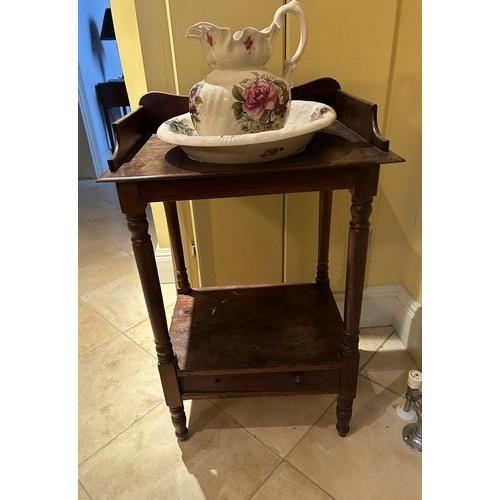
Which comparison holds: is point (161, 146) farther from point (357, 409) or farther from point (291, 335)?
point (357, 409)

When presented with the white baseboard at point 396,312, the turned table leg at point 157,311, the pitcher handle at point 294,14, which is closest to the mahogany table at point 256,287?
the turned table leg at point 157,311

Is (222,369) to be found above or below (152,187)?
below

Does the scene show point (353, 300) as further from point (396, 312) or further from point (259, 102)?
point (396, 312)

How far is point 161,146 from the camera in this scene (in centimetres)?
77

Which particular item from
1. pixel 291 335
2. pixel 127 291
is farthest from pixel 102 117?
pixel 291 335

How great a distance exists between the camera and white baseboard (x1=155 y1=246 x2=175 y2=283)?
1.52 metres

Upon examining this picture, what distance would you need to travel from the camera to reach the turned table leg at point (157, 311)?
0.68 m

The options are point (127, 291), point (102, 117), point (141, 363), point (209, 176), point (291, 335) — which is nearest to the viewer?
point (209, 176)

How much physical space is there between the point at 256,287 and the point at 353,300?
0.37m

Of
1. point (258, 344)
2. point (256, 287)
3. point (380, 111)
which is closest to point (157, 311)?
point (258, 344)

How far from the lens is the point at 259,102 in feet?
2.06

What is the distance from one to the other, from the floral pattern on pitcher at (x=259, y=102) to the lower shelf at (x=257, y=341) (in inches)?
19.7

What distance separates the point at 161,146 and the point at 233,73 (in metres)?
0.22
